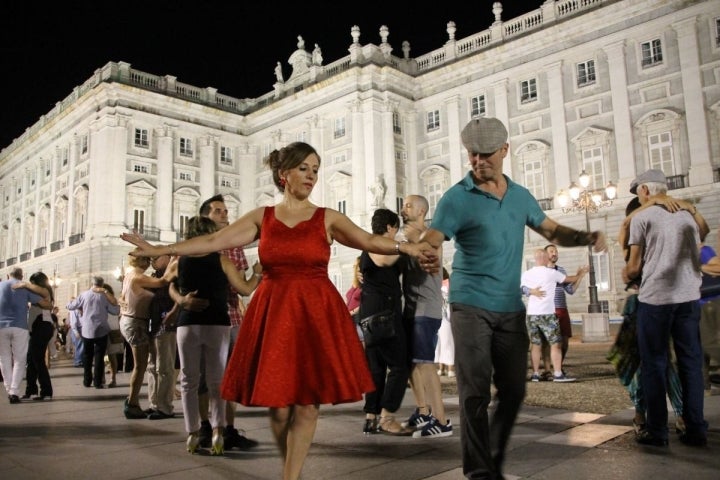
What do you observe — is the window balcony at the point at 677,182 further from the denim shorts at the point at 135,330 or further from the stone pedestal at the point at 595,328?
the denim shorts at the point at 135,330

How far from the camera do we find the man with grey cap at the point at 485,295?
296 cm

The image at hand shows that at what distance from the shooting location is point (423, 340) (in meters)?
4.72

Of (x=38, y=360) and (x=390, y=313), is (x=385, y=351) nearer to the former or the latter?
(x=390, y=313)

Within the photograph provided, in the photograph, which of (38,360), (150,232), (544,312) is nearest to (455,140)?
(150,232)

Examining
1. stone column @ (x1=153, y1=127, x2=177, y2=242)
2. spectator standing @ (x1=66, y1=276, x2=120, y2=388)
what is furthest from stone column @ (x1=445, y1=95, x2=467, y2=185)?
spectator standing @ (x1=66, y1=276, x2=120, y2=388)

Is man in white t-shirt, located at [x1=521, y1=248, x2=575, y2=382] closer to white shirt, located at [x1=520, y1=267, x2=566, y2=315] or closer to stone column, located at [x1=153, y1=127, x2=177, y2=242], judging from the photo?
white shirt, located at [x1=520, y1=267, x2=566, y2=315]

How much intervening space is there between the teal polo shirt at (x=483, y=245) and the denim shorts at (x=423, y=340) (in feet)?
5.52

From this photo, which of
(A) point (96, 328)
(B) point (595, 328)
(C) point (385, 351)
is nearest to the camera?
(C) point (385, 351)

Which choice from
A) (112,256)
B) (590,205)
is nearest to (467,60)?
(590,205)

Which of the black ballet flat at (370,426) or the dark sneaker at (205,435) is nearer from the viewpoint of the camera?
the dark sneaker at (205,435)

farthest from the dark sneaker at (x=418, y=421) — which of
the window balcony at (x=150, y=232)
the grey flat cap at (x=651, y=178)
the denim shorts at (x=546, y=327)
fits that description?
the window balcony at (x=150, y=232)

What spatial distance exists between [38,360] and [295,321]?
643 centimetres

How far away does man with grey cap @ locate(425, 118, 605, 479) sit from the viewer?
2955 mm

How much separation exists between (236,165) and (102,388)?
3306cm
